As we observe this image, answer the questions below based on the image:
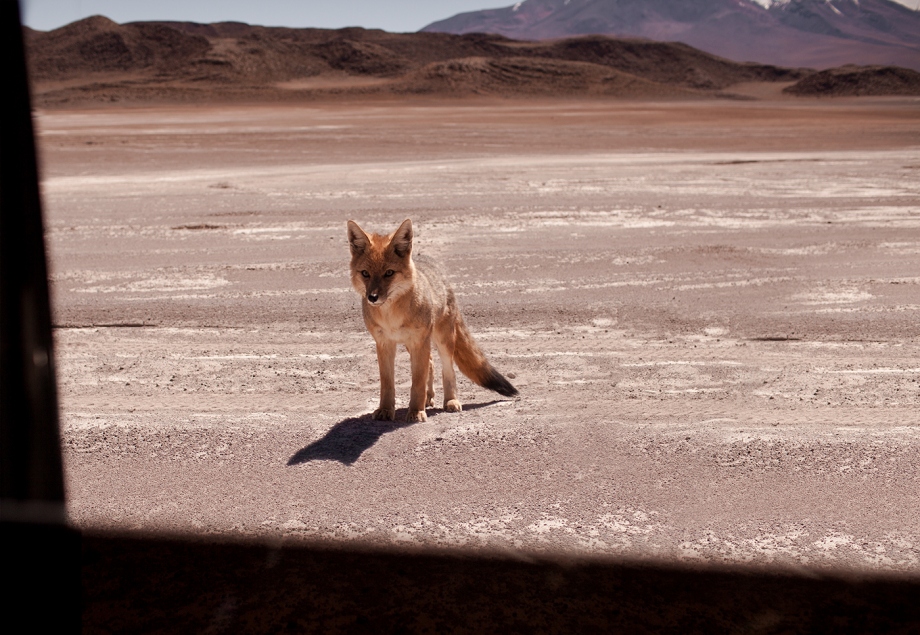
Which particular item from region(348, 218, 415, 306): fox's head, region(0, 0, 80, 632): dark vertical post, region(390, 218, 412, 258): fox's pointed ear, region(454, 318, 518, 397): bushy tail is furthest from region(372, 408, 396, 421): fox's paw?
region(0, 0, 80, 632): dark vertical post

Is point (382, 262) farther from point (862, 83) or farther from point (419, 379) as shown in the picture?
point (862, 83)

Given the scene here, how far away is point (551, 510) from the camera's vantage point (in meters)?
4.46

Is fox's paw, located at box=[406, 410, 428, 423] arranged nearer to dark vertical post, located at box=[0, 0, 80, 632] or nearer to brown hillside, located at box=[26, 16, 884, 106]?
dark vertical post, located at box=[0, 0, 80, 632]

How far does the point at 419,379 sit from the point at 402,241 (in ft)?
3.09

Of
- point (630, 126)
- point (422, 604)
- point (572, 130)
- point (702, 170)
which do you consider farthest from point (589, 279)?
point (630, 126)

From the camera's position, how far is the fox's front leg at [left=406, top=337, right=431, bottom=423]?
5.61m

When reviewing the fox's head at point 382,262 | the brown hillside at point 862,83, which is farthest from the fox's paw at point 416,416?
the brown hillside at point 862,83

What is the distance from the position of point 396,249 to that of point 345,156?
2181 cm

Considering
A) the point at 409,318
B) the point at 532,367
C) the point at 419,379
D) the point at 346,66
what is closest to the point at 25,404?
the point at 409,318

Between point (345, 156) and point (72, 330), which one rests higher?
point (345, 156)

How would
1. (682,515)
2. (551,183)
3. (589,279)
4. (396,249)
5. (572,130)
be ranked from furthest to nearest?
(572,130), (551,183), (589,279), (396,249), (682,515)

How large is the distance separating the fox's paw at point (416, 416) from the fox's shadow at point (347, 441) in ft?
0.17

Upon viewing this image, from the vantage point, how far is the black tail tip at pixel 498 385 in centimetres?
607

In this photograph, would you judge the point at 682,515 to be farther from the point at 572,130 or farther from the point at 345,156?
the point at 572,130
